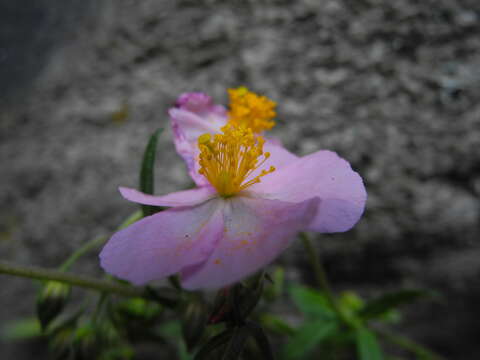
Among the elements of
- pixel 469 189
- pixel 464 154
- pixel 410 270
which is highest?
pixel 464 154

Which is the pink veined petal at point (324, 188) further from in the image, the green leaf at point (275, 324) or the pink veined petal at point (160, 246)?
the green leaf at point (275, 324)

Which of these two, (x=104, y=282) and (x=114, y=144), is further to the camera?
(x=114, y=144)

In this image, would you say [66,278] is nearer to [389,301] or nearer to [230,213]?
[230,213]

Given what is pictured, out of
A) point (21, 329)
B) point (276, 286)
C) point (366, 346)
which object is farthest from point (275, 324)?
point (21, 329)

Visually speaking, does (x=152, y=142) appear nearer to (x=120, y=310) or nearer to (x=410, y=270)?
(x=120, y=310)

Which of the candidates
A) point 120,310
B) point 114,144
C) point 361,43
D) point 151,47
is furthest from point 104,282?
point 361,43

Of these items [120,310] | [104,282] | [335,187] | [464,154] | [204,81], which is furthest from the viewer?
[204,81]
